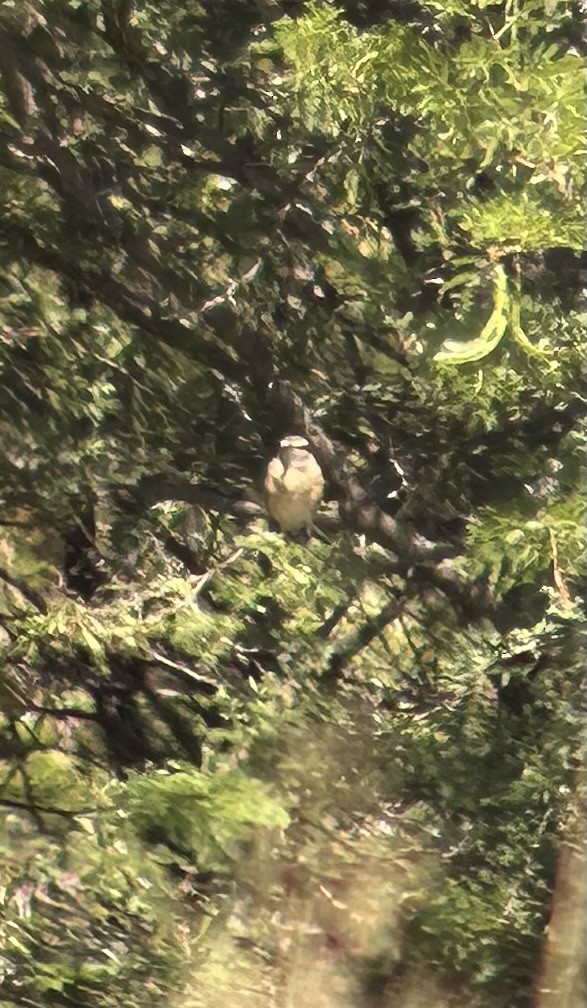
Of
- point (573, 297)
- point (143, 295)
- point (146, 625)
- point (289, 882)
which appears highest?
point (573, 297)

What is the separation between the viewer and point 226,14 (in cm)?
65

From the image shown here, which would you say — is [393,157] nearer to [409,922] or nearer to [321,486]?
[321,486]

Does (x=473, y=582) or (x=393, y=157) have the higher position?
(x=393, y=157)

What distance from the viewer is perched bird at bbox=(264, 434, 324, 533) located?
28.1 inches

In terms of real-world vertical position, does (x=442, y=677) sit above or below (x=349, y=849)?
above

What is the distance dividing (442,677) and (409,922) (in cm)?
23

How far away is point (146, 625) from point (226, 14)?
50cm

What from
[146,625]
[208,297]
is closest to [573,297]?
[208,297]

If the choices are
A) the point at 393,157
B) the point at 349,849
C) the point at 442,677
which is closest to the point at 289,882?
the point at 349,849

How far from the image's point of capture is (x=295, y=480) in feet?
2.34

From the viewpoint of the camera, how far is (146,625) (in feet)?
2.46

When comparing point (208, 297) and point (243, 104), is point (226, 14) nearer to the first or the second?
point (243, 104)

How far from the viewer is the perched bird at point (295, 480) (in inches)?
28.1

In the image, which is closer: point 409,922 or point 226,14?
point 226,14
